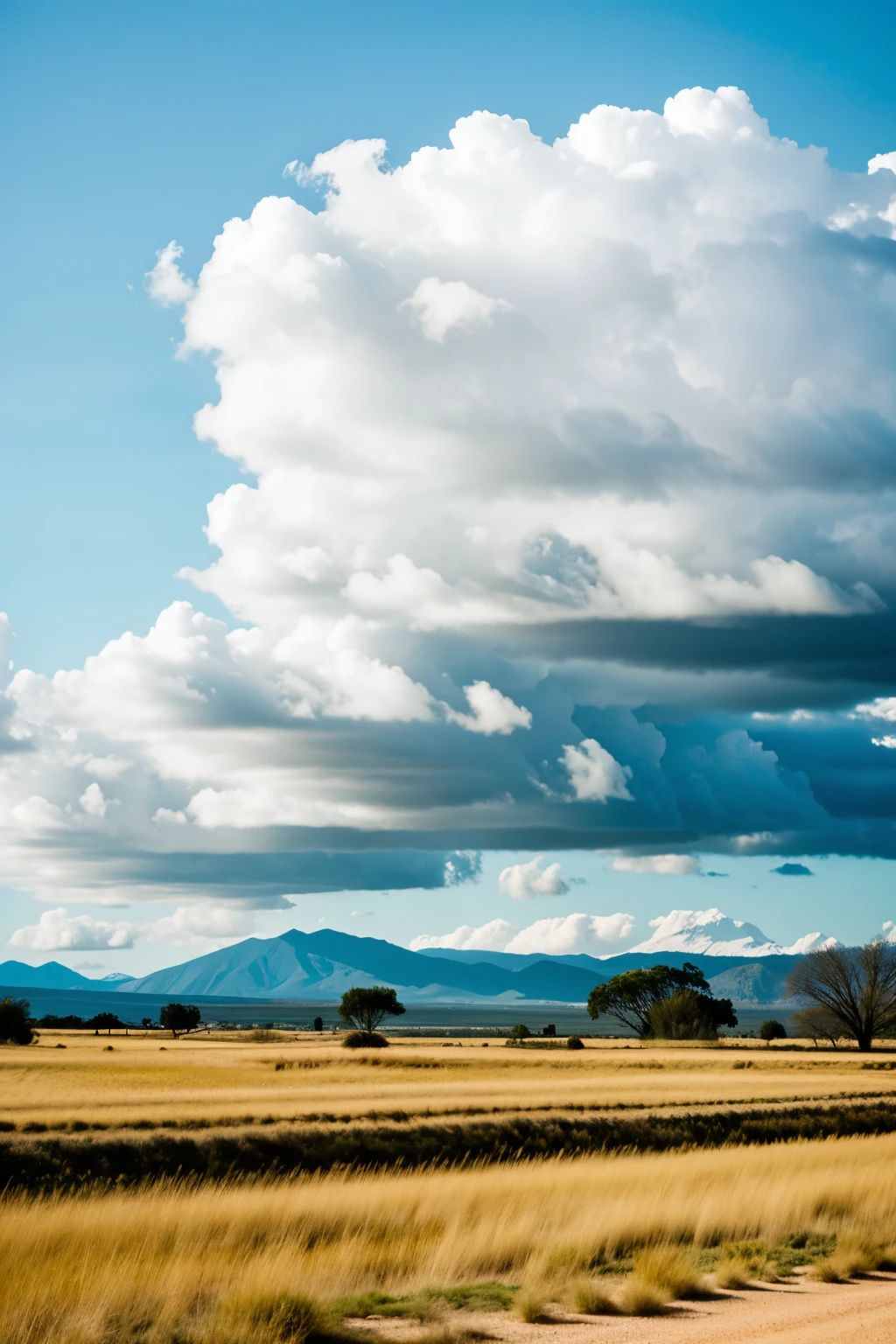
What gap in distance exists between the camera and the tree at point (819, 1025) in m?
112

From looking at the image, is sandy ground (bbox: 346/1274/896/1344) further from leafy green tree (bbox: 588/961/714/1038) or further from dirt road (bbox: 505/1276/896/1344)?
leafy green tree (bbox: 588/961/714/1038)

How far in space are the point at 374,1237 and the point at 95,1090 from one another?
36055 millimetres

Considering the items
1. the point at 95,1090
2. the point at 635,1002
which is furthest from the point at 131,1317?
the point at 635,1002

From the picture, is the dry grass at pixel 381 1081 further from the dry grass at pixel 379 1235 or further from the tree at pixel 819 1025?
the tree at pixel 819 1025

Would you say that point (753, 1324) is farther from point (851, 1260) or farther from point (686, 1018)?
point (686, 1018)

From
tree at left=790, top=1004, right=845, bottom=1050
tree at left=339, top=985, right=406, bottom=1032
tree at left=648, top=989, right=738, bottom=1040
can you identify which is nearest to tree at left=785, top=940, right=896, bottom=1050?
tree at left=790, top=1004, right=845, bottom=1050

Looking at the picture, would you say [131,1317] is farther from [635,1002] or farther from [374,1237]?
[635,1002]

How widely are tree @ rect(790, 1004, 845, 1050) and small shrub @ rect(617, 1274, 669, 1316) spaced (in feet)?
334

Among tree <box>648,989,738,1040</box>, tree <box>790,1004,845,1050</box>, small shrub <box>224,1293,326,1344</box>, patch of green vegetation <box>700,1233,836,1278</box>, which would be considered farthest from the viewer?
tree <box>648,989,738,1040</box>

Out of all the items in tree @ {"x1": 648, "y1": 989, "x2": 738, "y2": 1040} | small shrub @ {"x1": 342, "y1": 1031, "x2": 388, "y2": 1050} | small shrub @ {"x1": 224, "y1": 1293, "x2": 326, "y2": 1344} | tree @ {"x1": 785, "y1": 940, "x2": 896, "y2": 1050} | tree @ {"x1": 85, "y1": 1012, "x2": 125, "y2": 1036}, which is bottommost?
tree @ {"x1": 85, "y1": 1012, "x2": 125, "y2": 1036}

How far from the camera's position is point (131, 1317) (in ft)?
43.2

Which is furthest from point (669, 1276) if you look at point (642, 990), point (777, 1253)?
point (642, 990)

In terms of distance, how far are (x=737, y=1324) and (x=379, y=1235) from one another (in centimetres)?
738

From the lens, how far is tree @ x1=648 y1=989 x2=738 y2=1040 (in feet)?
389
